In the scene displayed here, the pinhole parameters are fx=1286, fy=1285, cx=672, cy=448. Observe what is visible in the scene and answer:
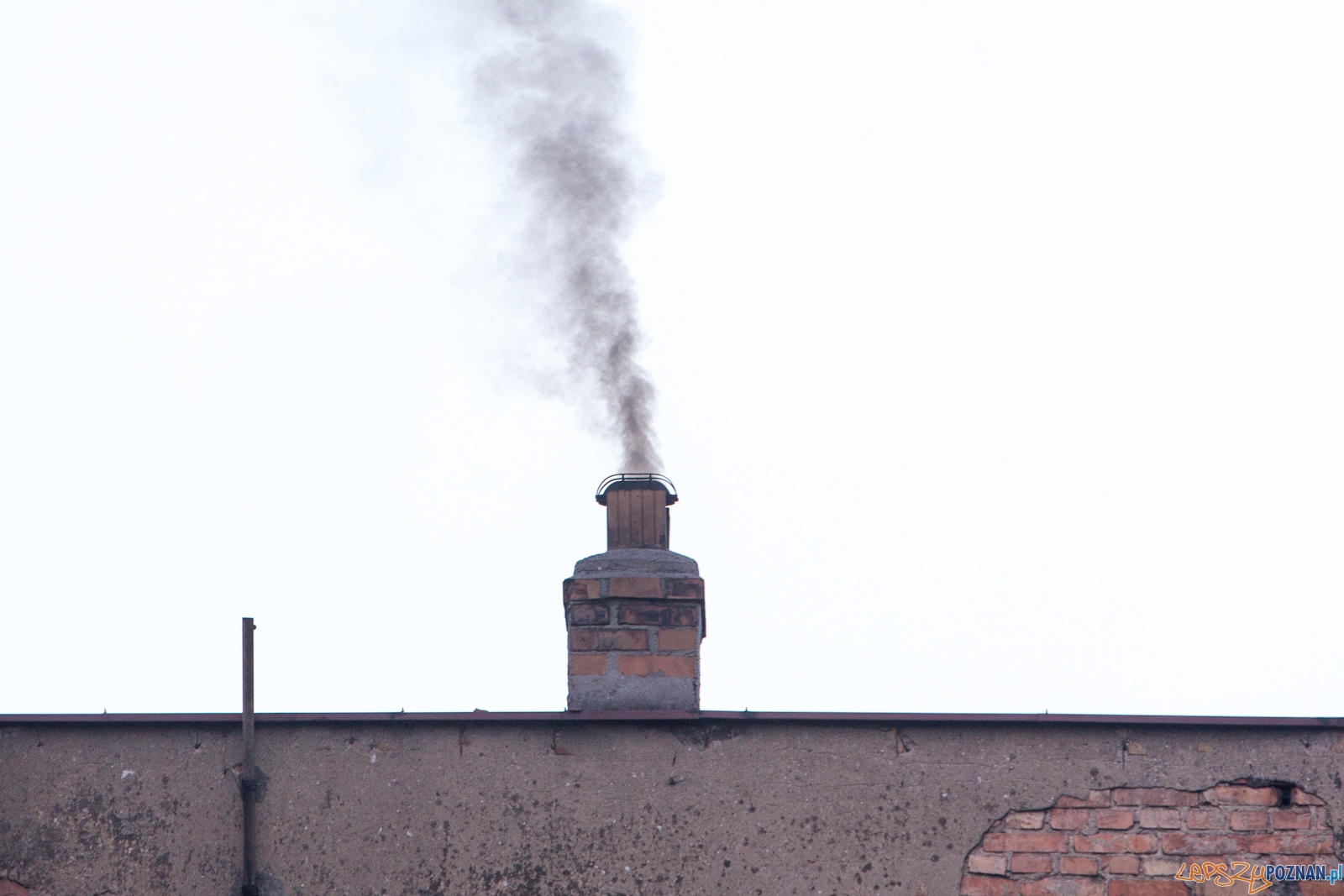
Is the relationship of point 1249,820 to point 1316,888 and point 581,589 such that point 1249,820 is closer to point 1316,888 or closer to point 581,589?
point 1316,888

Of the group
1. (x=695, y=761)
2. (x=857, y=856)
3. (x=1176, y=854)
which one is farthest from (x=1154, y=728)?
(x=695, y=761)

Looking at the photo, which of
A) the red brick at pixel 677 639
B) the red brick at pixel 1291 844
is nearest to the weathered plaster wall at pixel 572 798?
the red brick at pixel 1291 844

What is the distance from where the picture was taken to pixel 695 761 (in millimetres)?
5297

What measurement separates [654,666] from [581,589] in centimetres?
48

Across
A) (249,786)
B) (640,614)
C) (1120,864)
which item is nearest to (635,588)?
(640,614)

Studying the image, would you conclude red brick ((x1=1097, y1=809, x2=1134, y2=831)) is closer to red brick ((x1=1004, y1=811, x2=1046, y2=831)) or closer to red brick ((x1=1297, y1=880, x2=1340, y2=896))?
red brick ((x1=1004, y1=811, x2=1046, y2=831))

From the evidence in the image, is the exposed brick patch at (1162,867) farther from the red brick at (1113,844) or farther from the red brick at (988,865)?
the red brick at (988,865)

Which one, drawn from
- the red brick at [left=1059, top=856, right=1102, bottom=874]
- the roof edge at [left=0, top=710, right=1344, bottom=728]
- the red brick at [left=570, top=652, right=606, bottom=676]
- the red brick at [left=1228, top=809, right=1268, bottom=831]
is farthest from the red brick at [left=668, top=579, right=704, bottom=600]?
the red brick at [left=1228, top=809, right=1268, bottom=831]

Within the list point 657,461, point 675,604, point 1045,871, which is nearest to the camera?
point 1045,871

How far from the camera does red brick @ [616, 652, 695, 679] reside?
225 inches

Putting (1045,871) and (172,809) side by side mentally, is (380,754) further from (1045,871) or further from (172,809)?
(1045,871)

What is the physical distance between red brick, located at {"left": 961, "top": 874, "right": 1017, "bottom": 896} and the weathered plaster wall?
4cm

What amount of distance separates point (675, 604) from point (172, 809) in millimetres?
2266

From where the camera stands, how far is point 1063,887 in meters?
5.12
